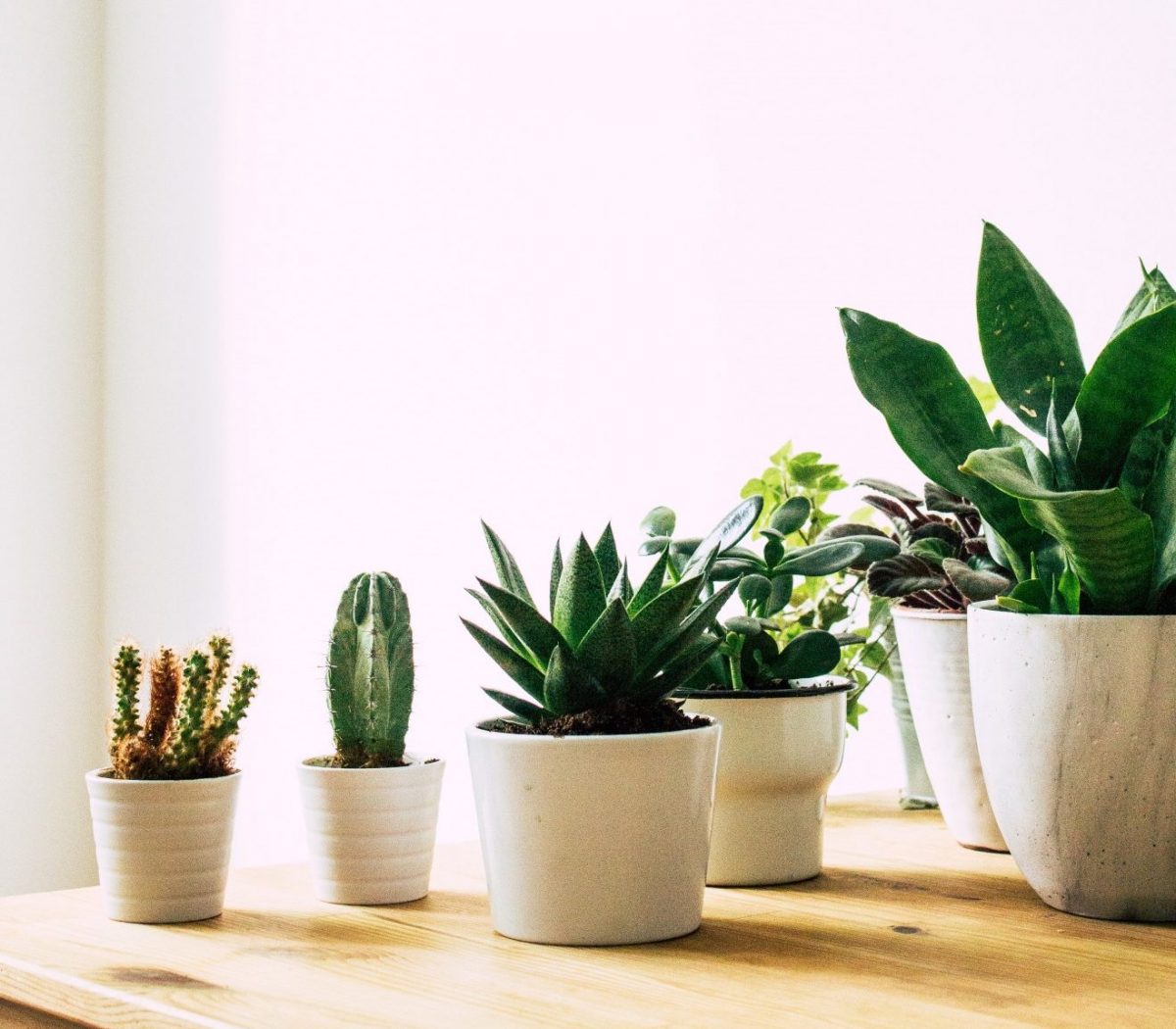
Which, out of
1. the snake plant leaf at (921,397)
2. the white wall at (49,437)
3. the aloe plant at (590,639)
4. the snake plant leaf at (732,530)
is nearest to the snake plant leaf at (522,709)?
the aloe plant at (590,639)

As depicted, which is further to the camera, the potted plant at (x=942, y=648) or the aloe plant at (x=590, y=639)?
the potted plant at (x=942, y=648)

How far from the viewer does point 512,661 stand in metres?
0.75

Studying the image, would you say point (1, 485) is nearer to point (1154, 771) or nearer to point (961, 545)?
point (961, 545)

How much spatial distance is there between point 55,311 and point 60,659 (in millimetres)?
687

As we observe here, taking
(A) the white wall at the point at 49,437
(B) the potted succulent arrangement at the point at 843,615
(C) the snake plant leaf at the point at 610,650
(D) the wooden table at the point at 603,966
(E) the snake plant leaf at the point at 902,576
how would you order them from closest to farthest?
(D) the wooden table at the point at 603,966
(C) the snake plant leaf at the point at 610,650
(E) the snake plant leaf at the point at 902,576
(B) the potted succulent arrangement at the point at 843,615
(A) the white wall at the point at 49,437

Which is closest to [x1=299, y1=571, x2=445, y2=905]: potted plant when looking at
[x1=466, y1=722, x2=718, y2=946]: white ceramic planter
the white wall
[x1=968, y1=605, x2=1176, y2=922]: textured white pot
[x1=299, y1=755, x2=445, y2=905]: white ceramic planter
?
[x1=299, y1=755, x2=445, y2=905]: white ceramic planter

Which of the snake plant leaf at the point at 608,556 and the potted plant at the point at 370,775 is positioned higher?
the snake plant leaf at the point at 608,556

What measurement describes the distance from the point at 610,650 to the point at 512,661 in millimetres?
60

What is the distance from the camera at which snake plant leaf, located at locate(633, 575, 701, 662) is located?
2.34 ft

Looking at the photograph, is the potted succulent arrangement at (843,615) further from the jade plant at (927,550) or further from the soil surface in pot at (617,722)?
the soil surface in pot at (617,722)

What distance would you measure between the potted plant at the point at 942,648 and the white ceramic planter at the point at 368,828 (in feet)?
1.12

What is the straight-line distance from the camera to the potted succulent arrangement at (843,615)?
3.76ft

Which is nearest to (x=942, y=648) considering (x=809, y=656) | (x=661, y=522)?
(x=809, y=656)

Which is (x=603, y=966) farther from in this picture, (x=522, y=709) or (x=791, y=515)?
(x=791, y=515)
